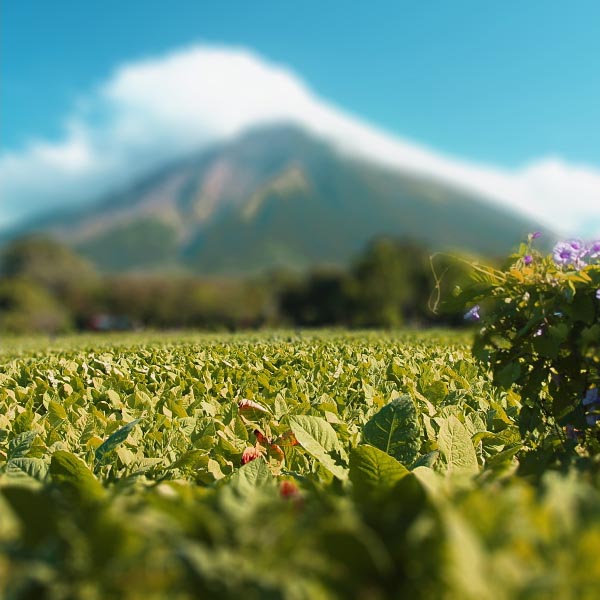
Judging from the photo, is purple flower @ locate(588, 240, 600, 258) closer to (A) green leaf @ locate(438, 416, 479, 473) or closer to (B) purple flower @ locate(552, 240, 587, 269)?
(B) purple flower @ locate(552, 240, 587, 269)

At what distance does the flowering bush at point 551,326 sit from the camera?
3012 mm

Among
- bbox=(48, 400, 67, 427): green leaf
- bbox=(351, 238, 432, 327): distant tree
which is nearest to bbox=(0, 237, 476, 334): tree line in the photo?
bbox=(351, 238, 432, 327): distant tree

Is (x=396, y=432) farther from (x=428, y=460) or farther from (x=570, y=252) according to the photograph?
(x=570, y=252)

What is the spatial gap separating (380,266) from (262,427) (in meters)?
67.8

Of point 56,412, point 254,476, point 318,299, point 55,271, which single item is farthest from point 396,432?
point 55,271

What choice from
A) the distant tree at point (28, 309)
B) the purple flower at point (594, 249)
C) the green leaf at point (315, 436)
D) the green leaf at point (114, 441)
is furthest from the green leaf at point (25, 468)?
the distant tree at point (28, 309)

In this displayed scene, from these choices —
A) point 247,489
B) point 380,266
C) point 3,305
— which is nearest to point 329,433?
point 247,489

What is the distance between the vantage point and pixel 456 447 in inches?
124

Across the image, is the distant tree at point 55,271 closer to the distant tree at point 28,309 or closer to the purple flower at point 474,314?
the distant tree at point 28,309

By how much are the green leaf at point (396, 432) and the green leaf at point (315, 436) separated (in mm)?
322

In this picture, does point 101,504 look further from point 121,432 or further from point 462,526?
point 121,432

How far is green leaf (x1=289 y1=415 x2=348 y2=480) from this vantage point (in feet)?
9.76

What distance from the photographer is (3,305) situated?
76.9 m

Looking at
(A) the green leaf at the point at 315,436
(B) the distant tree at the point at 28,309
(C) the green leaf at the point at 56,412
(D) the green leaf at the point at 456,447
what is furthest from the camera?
(B) the distant tree at the point at 28,309
